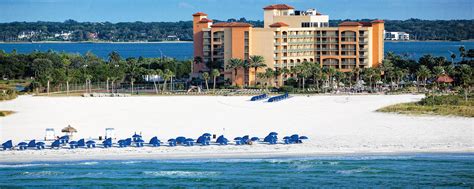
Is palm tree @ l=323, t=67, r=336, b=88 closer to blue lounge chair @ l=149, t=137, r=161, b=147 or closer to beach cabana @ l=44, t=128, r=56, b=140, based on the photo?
beach cabana @ l=44, t=128, r=56, b=140

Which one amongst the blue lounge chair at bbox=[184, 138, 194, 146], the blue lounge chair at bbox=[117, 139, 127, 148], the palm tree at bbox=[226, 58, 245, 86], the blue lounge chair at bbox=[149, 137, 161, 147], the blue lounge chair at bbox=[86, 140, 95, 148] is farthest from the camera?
the palm tree at bbox=[226, 58, 245, 86]

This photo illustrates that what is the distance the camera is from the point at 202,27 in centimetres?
11238

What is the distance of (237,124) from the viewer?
6309cm

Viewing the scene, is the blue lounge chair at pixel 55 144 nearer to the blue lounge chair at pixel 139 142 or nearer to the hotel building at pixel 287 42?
the blue lounge chair at pixel 139 142

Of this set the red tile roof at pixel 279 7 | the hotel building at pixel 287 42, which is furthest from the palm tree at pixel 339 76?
the red tile roof at pixel 279 7

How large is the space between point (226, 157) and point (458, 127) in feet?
58.1

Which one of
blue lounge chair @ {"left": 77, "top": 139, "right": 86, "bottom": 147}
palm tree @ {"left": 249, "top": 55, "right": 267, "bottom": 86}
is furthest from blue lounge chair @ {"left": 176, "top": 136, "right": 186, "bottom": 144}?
palm tree @ {"left": 249, "top": 55, "right": 267, "bottom": 86}

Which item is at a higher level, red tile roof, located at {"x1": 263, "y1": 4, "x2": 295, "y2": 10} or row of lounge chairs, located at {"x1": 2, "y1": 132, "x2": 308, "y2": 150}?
red tile roof, located at {"x1": 263, "y1": 4, "x2": 295, "y2": 10}

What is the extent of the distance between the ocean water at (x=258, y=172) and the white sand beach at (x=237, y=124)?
3.67ft

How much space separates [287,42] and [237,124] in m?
45.6

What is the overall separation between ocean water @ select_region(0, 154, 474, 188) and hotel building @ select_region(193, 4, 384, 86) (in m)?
54.0

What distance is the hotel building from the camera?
10506 cm

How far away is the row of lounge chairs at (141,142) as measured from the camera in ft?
172

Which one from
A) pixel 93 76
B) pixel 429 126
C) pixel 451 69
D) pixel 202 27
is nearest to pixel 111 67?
pixel 93 76
